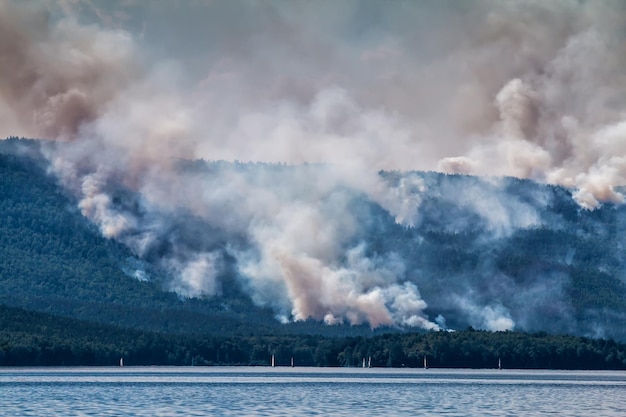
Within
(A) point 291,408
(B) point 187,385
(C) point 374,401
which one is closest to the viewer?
(A) point 291,408

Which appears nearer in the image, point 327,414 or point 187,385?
point 327,414

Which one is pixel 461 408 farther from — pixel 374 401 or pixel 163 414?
pixel 163 414

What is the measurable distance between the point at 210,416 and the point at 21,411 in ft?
57.7

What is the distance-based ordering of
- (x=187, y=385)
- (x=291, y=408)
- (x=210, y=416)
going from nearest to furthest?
1. (x=210, y=416)
2. (x=291, y=408)
3. (x=187, y=385)

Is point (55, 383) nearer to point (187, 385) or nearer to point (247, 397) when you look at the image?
point (187, 385)

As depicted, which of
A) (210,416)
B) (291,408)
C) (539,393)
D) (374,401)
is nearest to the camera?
(210,416)

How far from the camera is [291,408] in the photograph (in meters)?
141

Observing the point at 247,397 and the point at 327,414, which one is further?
the point at 247,397

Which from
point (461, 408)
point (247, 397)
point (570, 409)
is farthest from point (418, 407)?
point (247, 397)

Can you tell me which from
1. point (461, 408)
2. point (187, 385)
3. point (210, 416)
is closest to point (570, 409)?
point (461, 408)

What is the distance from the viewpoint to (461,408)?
473 feet

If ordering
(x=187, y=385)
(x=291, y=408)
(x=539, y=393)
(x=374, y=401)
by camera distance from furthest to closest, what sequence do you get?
(x=187, y=385) < (x=539, y=393) < (x=374, y=401) < (x=291, y=408)

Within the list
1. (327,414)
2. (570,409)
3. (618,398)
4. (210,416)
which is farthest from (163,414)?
(618,398)

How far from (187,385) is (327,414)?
6751cm
